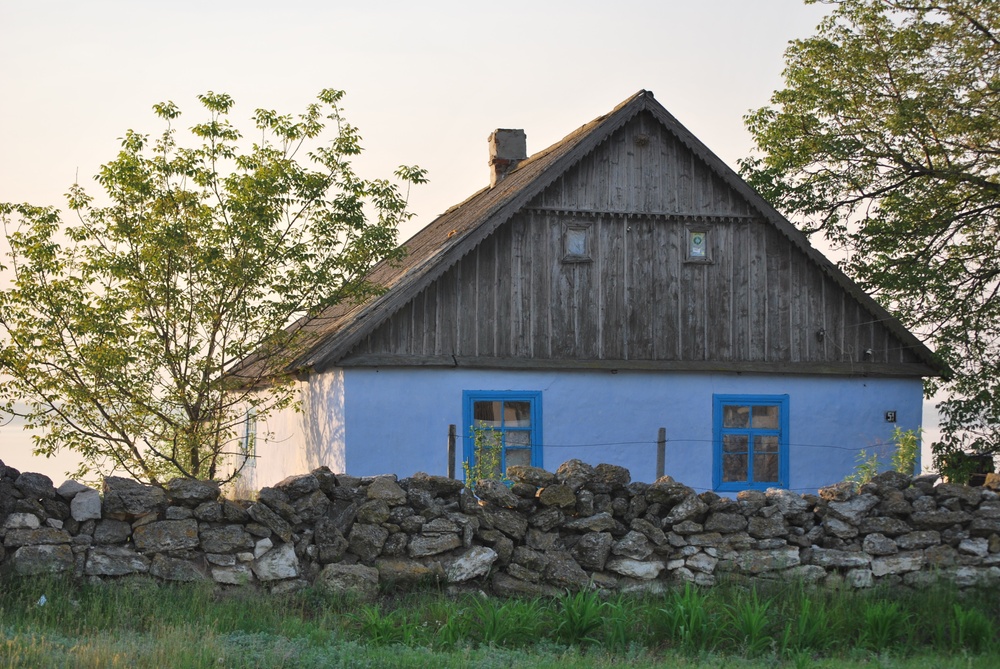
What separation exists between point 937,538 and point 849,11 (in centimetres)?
1143

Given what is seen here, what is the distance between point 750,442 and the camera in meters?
16.9

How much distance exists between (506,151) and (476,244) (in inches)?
259

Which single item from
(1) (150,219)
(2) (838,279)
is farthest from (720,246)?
(1) (150,219)

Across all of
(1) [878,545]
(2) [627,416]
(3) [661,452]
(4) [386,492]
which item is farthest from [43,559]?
(2) [627,416]

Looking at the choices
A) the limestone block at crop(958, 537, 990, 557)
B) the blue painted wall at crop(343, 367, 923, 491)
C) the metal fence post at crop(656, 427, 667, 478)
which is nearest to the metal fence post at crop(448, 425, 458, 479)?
the blue painted wall at crop(343, 367, 923, 491)

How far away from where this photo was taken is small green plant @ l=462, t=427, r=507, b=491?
530 inches

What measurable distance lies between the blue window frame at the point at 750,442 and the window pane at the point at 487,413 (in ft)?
10.7

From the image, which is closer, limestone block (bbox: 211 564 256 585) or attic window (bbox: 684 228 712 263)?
limestone block (bbox: 211 564 256 585)

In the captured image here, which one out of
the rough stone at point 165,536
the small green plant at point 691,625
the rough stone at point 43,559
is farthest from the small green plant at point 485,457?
the rough stone at point 43,559

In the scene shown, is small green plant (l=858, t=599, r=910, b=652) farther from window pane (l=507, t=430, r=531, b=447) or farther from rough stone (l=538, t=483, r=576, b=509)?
window pane (l=507, t=430, r=531, b=447)

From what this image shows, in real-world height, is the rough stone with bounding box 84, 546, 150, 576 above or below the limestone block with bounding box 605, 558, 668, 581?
above

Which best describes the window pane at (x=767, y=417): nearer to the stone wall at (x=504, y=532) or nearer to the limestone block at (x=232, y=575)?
the stone wall at (x=504, y=532)

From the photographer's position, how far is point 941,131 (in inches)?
740

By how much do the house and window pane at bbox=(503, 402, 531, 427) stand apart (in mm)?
28
